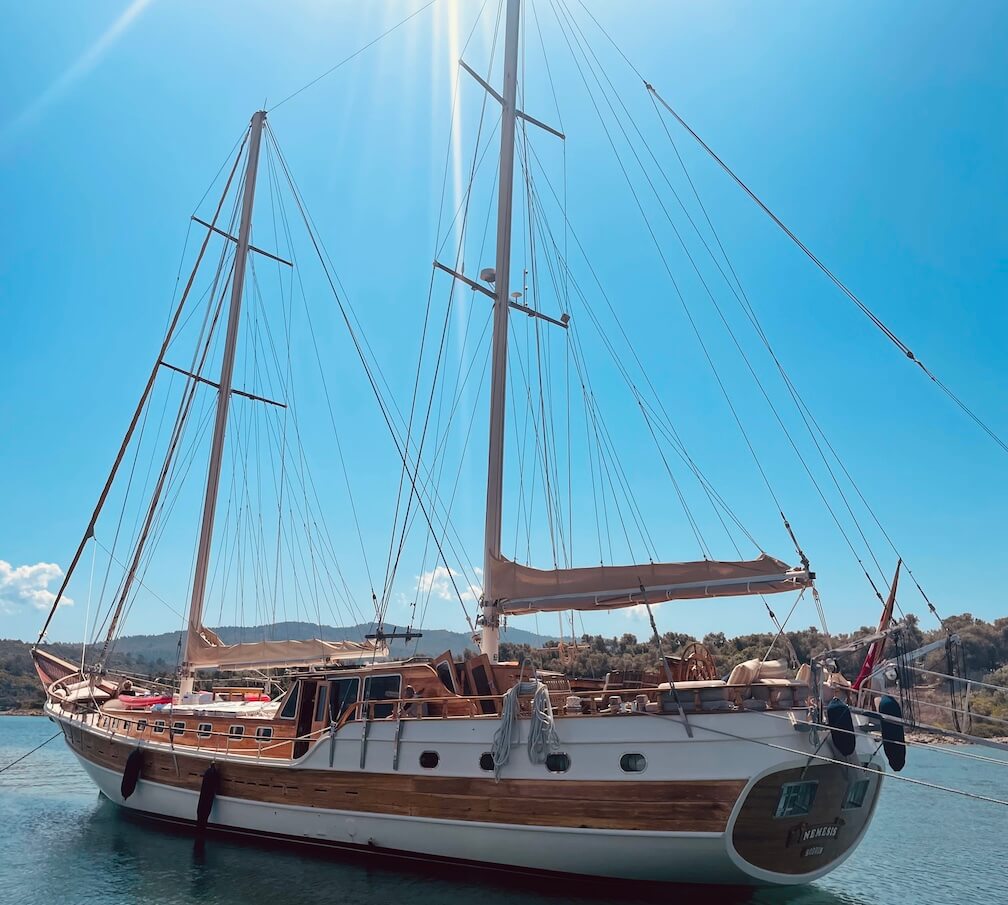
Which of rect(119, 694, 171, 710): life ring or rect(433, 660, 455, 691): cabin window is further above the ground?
rect(433, 660, 455, 691): cabin window

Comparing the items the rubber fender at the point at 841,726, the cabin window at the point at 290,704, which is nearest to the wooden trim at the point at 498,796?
the cabin window at the point at 290,704

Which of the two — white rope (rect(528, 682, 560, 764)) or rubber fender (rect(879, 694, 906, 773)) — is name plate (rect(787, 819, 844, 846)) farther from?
white rope (rect(528, 682, 560, 764))

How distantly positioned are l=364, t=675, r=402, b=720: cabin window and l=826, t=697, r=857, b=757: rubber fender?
8.09 m

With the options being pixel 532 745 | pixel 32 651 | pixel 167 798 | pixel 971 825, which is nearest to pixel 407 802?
pixel 532 745

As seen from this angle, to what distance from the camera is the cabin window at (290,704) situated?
55.3 ft

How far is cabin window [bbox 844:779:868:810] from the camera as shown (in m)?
12.5

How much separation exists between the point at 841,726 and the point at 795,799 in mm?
1365

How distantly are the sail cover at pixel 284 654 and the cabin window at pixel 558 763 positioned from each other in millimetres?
7657

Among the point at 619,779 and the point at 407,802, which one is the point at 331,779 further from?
the point at 619,779

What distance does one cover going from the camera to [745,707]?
11.7 m

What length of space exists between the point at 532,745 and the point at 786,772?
158 inches

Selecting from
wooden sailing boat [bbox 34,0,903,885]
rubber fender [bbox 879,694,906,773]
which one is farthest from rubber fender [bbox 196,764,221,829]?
rubber fender [bbox 879,694,906,773]

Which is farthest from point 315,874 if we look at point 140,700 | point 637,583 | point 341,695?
point 140,700

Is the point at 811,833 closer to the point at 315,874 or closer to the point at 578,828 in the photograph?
the point at 578,828
